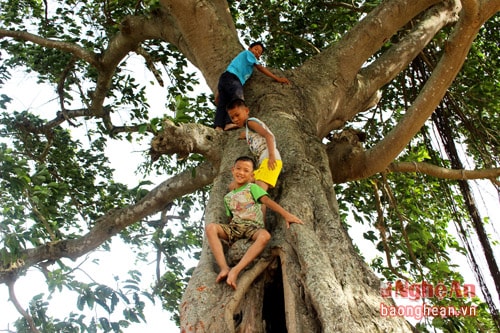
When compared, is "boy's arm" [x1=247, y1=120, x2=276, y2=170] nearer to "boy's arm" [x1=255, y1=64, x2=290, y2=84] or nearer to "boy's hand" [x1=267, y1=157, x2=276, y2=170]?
"boy's hand" [x1=267, y1=157, x2=276, y2=170]

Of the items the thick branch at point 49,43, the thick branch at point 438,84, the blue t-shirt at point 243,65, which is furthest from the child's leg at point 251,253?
the thick branch at point 49,43

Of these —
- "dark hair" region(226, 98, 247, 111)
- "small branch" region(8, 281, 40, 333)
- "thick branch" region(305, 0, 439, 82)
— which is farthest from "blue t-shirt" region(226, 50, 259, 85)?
"small branch" region(8, 281, 40, 333)

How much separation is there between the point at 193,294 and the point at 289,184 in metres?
0.98

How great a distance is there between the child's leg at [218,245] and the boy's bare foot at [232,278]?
4 cm

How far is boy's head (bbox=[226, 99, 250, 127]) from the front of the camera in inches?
138

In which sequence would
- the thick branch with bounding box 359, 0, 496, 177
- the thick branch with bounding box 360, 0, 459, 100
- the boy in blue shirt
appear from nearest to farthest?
the thick branch with bounding box 359, 0, 496, 177
the boy in blue shirt
the thick branch with bounding box 360, 0, 459, 100

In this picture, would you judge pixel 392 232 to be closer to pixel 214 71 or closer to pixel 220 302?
pixel 214 71

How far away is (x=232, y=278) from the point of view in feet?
7.78

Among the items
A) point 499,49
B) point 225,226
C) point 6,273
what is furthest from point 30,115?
point 499,49

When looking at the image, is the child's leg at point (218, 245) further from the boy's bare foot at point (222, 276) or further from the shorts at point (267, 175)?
the shorts at point (267, 175)

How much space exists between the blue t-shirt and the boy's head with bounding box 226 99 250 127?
1.78ft

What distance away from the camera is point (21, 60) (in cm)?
683

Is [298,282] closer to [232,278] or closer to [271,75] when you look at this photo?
[232,278]

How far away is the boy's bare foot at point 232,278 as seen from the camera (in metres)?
2.35
